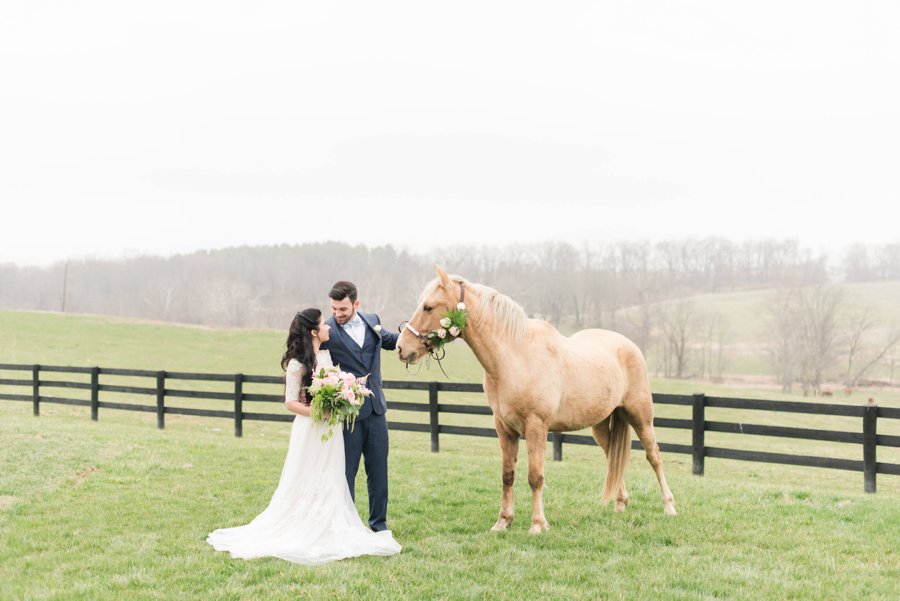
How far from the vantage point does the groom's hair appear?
5219 mm

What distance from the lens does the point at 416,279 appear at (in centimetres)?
5744

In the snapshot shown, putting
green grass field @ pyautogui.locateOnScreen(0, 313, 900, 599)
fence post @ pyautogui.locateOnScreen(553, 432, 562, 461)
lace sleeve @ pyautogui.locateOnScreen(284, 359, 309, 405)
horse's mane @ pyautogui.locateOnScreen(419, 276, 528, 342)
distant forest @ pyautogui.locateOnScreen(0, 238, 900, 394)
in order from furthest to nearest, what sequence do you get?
distant forest @ pyautogui.locateOnScreen(0, 238, 900, 394), fence post @ pyautogui.locateOnScreen(553, 432, 562, 461), horse's mane @ pyautogui.locateOnScreen(419, 276, 528, 342), lace sleeve @ pyautogui.locateOnScreen(284, 359, 309, 405), green grass field @ pyautogui.locateOnScreen(0, 313, 900, 599)

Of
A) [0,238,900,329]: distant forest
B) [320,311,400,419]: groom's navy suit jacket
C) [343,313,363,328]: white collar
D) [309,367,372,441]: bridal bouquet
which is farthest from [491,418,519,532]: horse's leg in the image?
[0,238,900,329]: distant forest

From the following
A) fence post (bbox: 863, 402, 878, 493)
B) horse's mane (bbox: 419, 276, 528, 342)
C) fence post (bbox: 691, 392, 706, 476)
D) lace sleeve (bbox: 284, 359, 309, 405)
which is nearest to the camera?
lace sleeve (bbox: 284, 359, 309, 405)

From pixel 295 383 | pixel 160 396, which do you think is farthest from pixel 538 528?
pixel 160 396

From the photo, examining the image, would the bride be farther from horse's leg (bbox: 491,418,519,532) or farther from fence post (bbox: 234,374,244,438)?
fence post (bbox: 234,374,244,438)

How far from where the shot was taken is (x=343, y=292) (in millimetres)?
5242

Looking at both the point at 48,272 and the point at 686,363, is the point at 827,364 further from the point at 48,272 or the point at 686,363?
the point at 48,272

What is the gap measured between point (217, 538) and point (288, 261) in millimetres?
72995

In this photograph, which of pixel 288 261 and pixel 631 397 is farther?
pixel 288 261

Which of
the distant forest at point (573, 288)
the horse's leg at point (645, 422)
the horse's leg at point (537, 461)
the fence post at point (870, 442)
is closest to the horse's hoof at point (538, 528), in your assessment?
the horse's leg at point (537, 461)

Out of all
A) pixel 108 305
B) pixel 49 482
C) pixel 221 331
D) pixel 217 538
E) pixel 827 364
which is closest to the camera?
pixel 217 538

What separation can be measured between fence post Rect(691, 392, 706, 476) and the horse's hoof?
4.02m

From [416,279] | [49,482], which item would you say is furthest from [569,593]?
[416,279]
